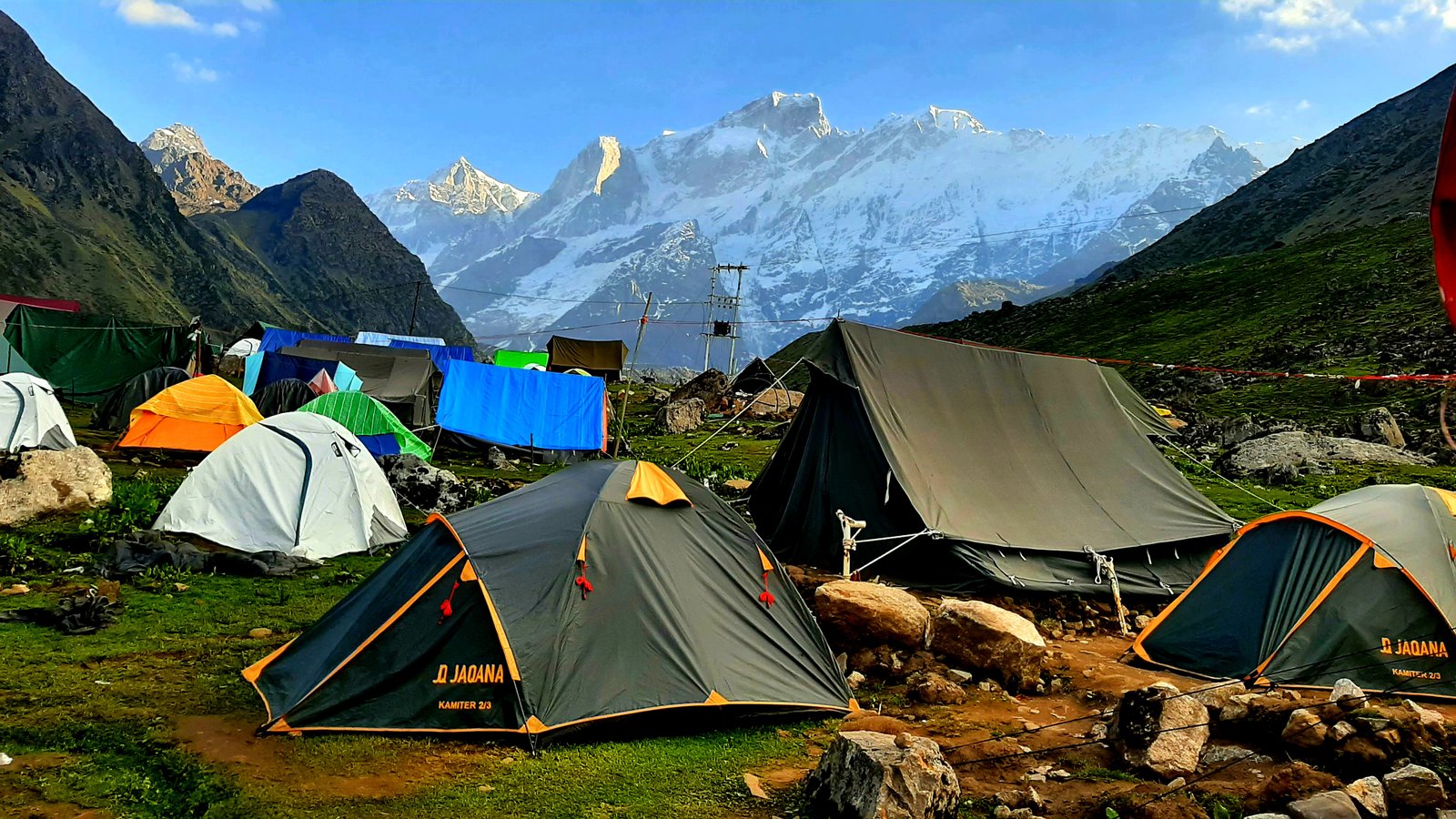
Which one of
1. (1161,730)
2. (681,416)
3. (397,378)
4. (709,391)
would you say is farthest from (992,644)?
(709,391)

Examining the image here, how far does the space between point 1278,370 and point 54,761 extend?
4261 cm

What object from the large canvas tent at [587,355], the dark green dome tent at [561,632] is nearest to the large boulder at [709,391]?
the large canvas tent at [587,355]

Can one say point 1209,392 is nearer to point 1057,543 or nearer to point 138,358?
point 1057,543

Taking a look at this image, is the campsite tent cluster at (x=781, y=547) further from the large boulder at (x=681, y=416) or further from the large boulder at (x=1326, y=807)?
the large boulder at (x=681, y=416)

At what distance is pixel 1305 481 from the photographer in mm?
19891

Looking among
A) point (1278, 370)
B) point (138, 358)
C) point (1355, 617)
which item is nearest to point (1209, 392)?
point (1278, 370)

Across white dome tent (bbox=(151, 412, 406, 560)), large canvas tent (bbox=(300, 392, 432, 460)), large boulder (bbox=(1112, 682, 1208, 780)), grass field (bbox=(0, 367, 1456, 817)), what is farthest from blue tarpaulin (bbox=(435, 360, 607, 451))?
large boulder (bbox=(1112, 682, 1208, 780))

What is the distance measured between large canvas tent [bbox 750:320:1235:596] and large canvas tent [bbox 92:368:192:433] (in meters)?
19.5

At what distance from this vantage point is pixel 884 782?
4.82 metres

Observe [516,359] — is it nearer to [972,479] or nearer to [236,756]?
[972,479]

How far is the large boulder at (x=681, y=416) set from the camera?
3294cm

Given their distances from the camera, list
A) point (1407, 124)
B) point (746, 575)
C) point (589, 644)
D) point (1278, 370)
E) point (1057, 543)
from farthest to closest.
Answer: point (1407, 124) → point (1278, 370) → point (1057, 543) → point (746, 575) → point (589, 644)

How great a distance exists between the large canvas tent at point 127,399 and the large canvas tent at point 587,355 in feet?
78.8

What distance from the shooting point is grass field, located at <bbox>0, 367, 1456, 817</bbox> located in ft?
16.7
